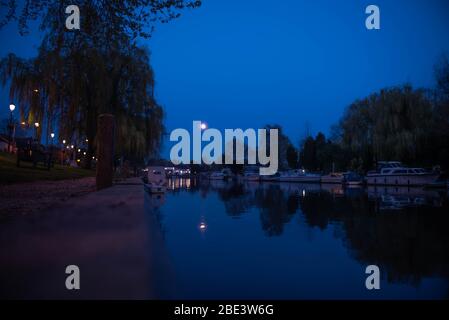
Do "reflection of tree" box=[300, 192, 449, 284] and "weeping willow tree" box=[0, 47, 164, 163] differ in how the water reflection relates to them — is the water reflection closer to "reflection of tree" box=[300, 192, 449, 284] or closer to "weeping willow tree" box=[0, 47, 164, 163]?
"reflection of tree" box=[300, 192, 449, 284]

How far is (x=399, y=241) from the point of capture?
6.70 m

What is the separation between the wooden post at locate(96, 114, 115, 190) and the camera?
9641mm

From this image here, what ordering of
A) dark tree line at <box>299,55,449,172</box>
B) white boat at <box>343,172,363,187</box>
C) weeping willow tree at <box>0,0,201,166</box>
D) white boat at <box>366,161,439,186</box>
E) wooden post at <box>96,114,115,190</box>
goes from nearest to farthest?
1. wooden post at <box>96,114,115,190</box>
2. weeping willow tree at <box>0,0,201,166</box>
3. dark tree line at <box>299,55,449,172</box>
4. white boat at <box>366,161,439,186</box>
5. white boat at <box>343,172,363,187</box>

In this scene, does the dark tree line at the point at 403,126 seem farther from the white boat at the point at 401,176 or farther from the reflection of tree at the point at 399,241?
the reflection of tree at the point at 399,241

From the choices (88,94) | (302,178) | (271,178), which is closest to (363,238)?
(88,94)

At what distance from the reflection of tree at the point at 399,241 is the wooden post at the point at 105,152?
18.9 feet

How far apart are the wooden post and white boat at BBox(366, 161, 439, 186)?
28.3 metres

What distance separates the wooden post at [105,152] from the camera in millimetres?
9641

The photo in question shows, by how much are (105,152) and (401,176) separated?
96.6 feet

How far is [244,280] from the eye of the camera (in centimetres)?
430

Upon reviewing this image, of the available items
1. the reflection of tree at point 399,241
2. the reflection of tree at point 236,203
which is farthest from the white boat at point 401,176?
the reflection of tree at point 399,241

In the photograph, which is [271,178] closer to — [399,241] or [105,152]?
[105,152]
